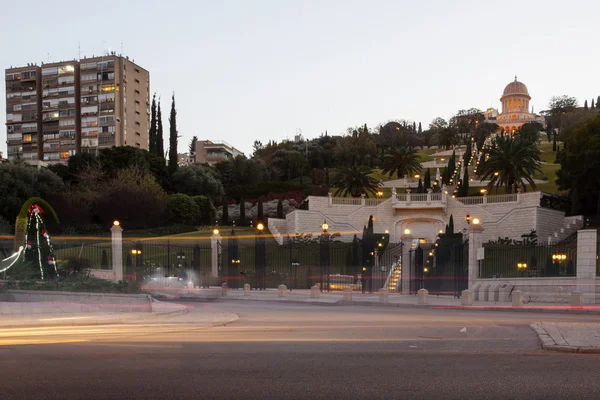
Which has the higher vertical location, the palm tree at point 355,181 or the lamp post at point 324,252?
the palm tree at point 355,181

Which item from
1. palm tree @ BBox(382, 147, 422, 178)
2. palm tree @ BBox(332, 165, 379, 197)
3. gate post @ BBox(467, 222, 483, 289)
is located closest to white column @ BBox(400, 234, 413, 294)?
gate post @ BBox(467, 222, 483, 289)

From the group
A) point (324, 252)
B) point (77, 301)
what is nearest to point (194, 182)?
point (324, 252)

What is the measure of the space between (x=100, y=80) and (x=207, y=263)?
62231 millimetres

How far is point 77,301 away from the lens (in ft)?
63.9

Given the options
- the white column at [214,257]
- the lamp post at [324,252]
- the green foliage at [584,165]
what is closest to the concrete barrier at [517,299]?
the lamp post at [324,252]

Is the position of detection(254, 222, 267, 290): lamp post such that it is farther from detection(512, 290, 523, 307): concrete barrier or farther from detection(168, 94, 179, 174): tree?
detection(168, 94, 179, 174): tree

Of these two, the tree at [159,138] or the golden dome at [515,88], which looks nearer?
the tree at [159,138]

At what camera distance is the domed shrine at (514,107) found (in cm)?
16912

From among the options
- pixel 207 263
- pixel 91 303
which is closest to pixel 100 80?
pixel 207 263

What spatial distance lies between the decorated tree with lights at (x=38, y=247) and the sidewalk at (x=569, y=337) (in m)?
16.7

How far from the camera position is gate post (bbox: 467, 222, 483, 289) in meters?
29.3

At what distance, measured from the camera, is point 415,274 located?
104 feet

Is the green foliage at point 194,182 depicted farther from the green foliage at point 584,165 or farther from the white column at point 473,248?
the white column at point 473,248

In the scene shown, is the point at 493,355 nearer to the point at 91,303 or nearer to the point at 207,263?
the point at 91,303
